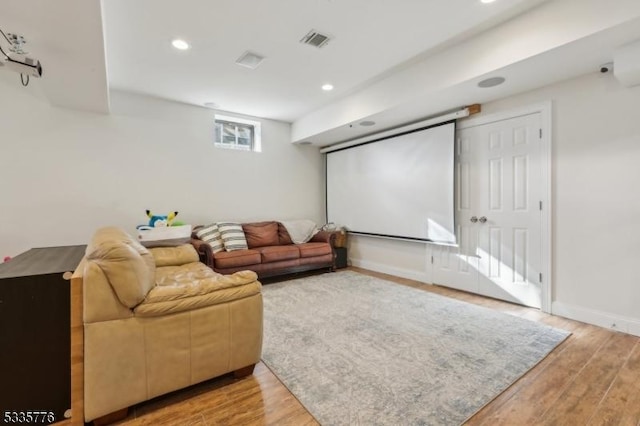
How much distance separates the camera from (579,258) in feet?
9.49

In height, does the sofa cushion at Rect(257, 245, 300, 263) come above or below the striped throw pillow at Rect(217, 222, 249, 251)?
below

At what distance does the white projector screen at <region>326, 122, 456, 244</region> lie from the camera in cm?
393

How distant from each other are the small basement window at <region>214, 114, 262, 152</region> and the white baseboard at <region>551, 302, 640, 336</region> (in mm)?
4755

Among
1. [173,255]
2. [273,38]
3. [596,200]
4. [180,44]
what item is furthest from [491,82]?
[173,255]

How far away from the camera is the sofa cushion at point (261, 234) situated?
4750 millimetres

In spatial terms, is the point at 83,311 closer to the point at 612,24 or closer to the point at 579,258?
the point at 612,24

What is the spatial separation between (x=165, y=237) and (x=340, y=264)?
287 centimetres

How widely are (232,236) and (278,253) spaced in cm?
74

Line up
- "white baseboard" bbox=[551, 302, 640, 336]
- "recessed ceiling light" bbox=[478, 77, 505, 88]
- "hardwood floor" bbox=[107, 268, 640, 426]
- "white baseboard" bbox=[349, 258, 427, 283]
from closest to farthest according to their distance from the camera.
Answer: "hardwood floor" bbox=[107, 268, 640, 426]
"white baseboard" bbox=[551, 302, 640, 336]
"recessed ceiling light" bbox=[478, 77, 505, 88]
"white baseboard" bbox=[349, 258, 427, 283]

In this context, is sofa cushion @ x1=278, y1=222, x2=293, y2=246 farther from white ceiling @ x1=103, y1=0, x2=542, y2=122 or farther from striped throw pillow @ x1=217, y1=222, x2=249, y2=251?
white ceiling @ x1=103, y1=0, x2=542, y2=122

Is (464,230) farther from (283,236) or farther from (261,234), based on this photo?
(261,234)

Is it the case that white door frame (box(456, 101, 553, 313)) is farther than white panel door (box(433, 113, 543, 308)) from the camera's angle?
No

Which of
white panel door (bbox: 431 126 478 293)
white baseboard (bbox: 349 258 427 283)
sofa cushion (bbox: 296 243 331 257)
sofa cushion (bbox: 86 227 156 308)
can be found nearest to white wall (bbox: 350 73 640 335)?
white panel door (bbox: 431 126 478 293)

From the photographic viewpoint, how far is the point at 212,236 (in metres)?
4.29
